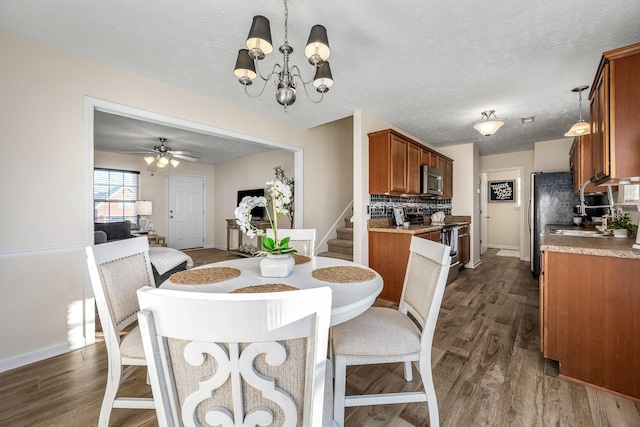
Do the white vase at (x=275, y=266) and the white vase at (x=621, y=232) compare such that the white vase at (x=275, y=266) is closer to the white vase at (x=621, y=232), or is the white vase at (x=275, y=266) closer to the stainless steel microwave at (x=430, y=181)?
the white vase at (x=621, y=232)

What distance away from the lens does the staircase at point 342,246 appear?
13.5 ft

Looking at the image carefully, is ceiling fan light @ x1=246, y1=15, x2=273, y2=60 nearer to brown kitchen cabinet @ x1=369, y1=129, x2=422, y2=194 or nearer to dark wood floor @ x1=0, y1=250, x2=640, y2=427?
dark wood floor @ x1=0, y1=250, x2=640, y2=427

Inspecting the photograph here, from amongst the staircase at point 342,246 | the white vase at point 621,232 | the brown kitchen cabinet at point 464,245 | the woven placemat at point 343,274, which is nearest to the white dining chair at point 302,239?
the woven placemat at point 343,274

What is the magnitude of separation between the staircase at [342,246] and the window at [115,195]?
4901 millimetres

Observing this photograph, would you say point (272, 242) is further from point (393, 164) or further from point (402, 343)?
point (393, 164)

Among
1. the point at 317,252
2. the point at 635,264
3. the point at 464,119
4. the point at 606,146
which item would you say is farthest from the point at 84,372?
the point at 464,119

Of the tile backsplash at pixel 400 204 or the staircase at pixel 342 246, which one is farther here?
the staircase at pixel 342 246

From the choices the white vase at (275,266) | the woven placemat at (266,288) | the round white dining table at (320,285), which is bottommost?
the round white dining table at (320,285)

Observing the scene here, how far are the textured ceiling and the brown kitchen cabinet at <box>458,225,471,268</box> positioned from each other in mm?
2299

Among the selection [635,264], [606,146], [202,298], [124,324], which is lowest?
[124,324]

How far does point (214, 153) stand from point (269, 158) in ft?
4.25

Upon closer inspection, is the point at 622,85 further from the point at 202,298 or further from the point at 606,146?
the point at 202,298

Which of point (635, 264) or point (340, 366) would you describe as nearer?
point (340, 366)

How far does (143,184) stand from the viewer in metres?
6.47
